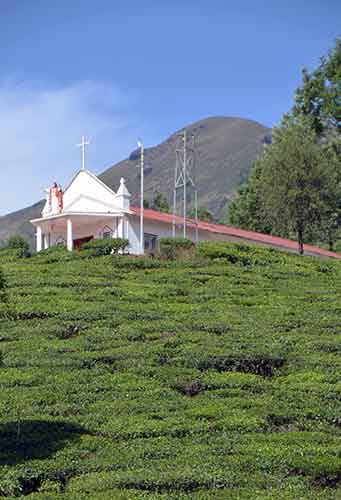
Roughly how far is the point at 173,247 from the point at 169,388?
737 inches

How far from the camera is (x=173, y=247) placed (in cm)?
3547

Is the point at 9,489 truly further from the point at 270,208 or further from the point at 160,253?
the point at 270,208

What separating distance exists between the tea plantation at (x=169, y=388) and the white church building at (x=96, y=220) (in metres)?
11.1

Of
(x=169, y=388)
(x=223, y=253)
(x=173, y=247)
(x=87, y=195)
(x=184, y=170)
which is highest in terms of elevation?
(x=184, y=170)

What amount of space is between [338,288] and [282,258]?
6.08m

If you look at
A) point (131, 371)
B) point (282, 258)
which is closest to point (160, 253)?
point (282, 258)

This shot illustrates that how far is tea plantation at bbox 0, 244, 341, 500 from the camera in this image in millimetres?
12125

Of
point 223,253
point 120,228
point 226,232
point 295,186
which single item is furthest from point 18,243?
point 295,186

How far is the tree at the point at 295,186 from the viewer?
143 ft

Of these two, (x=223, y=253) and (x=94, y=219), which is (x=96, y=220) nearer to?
(x=94, y=219)

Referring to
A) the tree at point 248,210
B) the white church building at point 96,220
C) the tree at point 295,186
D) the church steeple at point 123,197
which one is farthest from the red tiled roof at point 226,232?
the tree at point 248,210

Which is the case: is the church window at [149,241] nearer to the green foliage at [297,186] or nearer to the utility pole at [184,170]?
the utility pole at [184,170]

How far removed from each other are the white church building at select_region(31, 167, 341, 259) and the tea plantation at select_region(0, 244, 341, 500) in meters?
11.1

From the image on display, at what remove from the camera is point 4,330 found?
2250 centimetres
